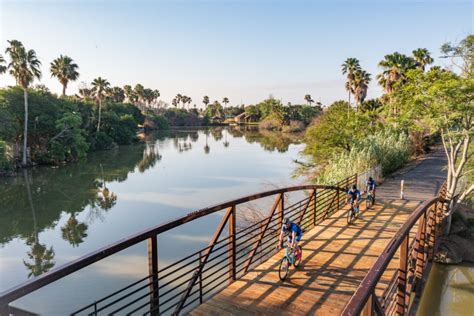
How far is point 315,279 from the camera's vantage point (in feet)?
21.0

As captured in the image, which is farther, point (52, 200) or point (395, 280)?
point (52, 200)

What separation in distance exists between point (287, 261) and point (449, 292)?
25.0 feet

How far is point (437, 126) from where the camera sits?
38.7ft

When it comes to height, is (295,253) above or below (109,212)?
above

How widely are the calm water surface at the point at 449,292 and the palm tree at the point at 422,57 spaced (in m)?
28.8

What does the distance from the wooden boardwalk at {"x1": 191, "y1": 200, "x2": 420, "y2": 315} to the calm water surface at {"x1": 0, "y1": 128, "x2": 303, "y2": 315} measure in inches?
278

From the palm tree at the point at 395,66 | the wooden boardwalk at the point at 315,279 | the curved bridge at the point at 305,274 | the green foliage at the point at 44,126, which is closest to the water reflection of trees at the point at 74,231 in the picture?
the curved bridge at the point at 305,274

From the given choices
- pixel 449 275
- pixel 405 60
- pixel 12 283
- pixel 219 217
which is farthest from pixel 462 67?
pixel 405 60

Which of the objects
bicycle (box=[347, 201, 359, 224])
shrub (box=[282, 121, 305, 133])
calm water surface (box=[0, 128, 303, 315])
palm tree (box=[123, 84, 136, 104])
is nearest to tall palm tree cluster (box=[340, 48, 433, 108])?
calm water surface (box=[0, 128, 303, 315])

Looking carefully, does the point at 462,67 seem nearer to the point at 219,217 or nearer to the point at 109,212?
the point at 219,217

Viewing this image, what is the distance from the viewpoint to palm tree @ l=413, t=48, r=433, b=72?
35.5 metres

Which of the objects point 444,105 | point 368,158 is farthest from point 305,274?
point 368,158

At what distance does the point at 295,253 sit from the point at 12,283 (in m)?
11.0

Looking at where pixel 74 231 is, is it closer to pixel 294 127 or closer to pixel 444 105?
pixel 444 105
